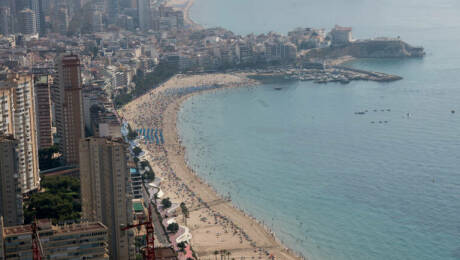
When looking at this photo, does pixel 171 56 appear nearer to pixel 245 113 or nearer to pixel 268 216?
pixel 245 113

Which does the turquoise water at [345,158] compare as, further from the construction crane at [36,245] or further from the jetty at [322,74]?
the construction crane at [36,245]

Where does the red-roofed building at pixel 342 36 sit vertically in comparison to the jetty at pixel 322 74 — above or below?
above

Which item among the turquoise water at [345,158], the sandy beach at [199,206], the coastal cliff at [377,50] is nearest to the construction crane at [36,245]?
the sandy beach at [199,206]

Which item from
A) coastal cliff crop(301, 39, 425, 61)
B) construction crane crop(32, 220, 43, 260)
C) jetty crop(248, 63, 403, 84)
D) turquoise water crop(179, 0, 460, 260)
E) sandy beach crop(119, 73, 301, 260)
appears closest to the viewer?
construction crane crop(32, 220, 43, 260)

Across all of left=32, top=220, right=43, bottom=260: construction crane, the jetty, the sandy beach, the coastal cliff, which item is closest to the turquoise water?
the sandy beach

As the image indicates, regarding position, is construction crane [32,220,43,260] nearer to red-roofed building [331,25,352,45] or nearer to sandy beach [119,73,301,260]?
sandy beach [119,73,301,260]

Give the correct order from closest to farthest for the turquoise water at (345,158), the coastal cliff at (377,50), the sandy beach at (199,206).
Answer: the sandy beach at (199,206), the turquoise water at (345,158), the coastal cliff at (377,50)

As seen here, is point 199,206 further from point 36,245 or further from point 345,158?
point 36,245
